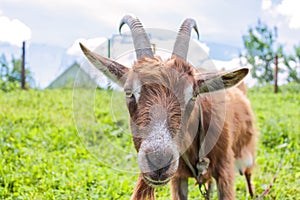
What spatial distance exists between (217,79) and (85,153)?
447cm

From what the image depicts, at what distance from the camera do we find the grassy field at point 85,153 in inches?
186

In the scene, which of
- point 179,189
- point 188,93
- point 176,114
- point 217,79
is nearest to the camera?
point 176,114

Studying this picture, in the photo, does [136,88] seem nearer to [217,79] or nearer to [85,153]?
[217,79]

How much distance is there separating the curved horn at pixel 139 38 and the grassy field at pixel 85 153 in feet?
1.53

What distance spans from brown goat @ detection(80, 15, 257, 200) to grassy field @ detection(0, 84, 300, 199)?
0.49 m

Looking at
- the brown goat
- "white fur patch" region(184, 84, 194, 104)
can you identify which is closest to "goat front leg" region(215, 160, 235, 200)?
the brown goat

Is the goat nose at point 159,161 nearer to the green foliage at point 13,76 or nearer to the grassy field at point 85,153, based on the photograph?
the grassy field at point 85,153

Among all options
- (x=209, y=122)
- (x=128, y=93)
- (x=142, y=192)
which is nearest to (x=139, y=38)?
(x=128, y=93)

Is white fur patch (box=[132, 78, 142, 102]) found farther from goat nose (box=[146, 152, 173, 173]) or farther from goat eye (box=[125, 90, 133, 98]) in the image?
goat nose (box=[146, 152, 173, 173])

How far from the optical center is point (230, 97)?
15.6ft

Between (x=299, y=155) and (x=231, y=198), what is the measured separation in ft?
11.6

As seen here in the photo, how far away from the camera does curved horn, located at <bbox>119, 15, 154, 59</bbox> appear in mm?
3411

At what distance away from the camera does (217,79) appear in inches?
130

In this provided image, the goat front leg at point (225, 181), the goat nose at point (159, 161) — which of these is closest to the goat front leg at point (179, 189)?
the goat front leg at point (225, 181)
